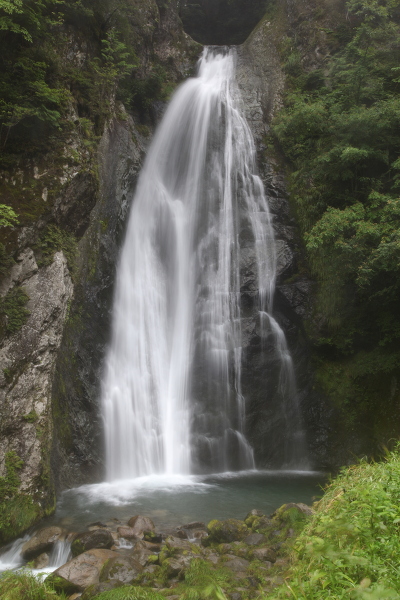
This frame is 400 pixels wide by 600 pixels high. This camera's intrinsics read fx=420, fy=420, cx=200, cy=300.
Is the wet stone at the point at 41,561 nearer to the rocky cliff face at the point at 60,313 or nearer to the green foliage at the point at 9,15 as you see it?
the rocky cliff face at the point at 60,313

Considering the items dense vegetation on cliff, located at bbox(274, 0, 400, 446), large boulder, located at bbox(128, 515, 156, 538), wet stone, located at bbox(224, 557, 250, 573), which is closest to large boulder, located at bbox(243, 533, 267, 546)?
wet stone, located at bbox(224, 557, 250, 573)

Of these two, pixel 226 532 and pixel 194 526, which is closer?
pixel 226 532

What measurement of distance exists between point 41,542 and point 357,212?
10.3 m

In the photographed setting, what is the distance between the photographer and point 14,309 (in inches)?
315

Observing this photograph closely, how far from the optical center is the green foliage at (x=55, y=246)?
29.5ft

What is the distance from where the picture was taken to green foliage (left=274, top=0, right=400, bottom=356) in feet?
35.8

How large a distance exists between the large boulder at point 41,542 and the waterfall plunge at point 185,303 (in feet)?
11.1

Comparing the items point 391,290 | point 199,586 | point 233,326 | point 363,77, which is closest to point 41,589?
point 199,586

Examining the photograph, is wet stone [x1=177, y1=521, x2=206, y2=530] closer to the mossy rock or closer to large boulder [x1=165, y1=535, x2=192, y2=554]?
large boulder [x1=165, y1=535, x2=192, y2=554]

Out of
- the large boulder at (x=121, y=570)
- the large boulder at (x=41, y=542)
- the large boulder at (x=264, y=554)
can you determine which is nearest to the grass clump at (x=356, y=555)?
the large boulder at (x=264, y=554)

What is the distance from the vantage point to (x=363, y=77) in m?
14.2

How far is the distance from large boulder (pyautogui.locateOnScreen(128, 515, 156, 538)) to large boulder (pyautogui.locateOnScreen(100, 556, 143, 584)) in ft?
4.34

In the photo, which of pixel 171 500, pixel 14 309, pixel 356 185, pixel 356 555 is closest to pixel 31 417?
pixel 14 309

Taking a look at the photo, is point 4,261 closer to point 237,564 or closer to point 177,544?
point 177,544
